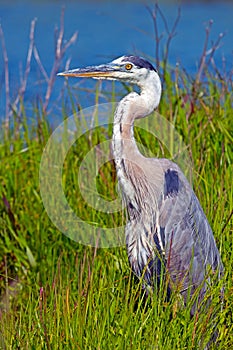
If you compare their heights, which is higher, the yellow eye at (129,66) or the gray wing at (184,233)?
the yellow eye at (129,66)

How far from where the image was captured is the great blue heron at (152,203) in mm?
2717

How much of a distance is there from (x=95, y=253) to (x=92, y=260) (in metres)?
0.45

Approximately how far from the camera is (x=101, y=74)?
8.96ft

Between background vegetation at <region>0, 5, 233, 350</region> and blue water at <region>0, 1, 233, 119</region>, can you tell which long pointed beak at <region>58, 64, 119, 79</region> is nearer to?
background vegetation at <region>0, 5, 233, 350</region>

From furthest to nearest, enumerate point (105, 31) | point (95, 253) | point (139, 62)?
point (105, 31), point (139, 62), point (95, 253)

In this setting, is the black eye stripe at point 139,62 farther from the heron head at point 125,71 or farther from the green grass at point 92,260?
the green grass at point 92,260

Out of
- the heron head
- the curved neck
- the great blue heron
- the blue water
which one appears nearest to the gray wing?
the great blue heron

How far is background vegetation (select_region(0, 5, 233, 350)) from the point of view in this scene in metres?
2.33

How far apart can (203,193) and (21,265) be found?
109cm

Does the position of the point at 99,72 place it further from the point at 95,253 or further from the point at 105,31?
the point at 105,31

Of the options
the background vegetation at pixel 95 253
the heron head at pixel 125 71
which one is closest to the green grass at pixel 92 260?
the background vegetation at pixel 95 253

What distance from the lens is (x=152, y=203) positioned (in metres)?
2.88

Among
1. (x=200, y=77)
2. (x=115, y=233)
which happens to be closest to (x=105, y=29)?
(x=200, y=77)

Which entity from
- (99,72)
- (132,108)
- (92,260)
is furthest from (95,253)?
(99,72)
